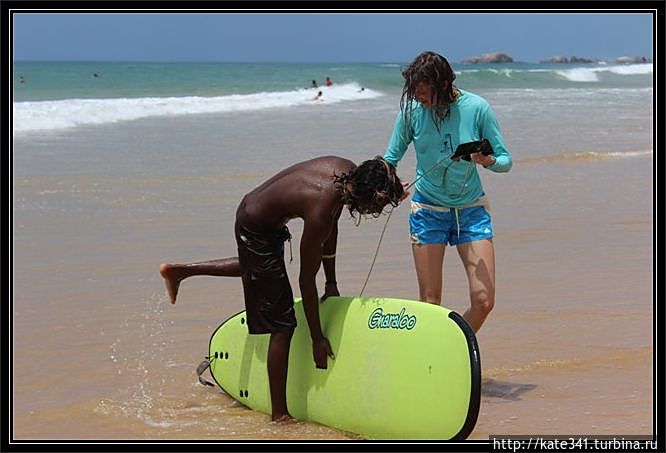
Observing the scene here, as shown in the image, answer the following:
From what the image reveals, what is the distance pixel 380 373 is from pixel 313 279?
1.62 feet

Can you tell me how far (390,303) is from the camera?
4.25 metres

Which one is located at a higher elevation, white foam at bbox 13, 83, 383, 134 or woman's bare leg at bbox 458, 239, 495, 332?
woman's bare leg at bbox 458, 239, 495, 332

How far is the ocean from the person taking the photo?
4.45m

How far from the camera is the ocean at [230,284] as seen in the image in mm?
4453

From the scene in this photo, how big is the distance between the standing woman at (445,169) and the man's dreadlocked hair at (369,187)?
40 cm

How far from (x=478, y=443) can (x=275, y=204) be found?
132cm

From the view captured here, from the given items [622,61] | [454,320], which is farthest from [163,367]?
[622,61]

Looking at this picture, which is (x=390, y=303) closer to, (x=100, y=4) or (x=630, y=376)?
(x=630, y=376)

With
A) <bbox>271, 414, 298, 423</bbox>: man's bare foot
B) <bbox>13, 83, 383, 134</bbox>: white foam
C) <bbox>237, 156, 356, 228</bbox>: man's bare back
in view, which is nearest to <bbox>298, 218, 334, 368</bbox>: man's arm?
<bbox>237, 156, 356, 228</bbox>: man's bare back

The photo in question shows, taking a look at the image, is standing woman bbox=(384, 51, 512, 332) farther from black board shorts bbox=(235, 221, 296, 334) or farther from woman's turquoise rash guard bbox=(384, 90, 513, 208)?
A: black board shorts bbox=(235, 221, 296, 334)

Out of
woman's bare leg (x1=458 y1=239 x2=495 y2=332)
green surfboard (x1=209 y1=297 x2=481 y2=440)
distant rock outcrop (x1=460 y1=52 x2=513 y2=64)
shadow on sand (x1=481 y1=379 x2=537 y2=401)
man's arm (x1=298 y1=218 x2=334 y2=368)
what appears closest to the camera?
green surfboard (x1=209 y1=297 x2=481 y2=440)

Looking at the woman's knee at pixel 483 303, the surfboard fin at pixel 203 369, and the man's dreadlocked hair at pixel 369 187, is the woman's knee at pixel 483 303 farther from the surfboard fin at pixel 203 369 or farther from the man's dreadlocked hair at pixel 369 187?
the surfboard fin at pixel 203 369

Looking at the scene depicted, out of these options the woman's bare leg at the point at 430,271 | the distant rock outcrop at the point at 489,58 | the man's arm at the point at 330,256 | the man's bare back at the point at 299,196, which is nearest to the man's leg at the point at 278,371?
the man's arm at the point at 330,256

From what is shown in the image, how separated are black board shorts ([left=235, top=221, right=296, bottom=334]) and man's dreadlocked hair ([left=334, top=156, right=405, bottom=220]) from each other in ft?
1.57
